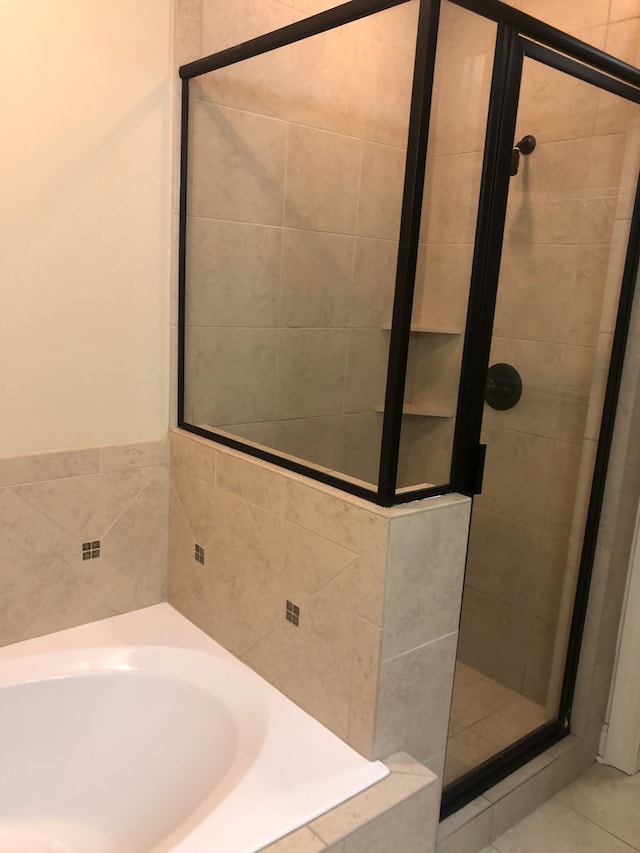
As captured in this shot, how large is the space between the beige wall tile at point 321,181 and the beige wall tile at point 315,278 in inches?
1.6

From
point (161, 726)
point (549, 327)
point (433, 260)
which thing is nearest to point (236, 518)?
point (161, 726)

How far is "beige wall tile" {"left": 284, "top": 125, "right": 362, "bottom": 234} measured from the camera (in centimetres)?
202

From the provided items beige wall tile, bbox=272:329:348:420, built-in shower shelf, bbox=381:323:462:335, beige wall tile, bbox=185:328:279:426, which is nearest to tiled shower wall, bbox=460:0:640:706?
built-in shower shelf, bbox=381:323:462:335

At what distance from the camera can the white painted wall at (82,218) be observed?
63.0 inches

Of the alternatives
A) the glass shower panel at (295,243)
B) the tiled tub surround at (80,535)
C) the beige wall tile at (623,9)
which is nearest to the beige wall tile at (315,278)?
the glass shower panel at (295,243)

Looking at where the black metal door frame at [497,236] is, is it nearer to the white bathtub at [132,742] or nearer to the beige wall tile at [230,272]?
the white bathtub at [132,742]

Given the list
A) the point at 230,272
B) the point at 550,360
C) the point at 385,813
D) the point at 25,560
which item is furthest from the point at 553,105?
the point at 25,560

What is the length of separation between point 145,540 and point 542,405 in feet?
4.06

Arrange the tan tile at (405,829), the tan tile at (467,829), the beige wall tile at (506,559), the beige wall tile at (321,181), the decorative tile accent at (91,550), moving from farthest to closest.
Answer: the beige wall tile at (321,181) → the decorative tile accent at (91,550) → the beige wall tile at (506,559) → the tan tile at (467,829) → the tan tile at (405,829)

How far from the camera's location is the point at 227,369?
1992 mm

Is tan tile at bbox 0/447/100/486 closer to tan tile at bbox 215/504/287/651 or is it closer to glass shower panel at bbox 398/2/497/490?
tan tile at bbox 215/504/287/651

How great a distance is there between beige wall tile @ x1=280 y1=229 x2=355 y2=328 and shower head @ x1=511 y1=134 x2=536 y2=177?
2.07ft

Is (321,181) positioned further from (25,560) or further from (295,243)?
(25,560)

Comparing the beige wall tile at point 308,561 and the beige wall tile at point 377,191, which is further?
the beige wall tile at point 377,191
